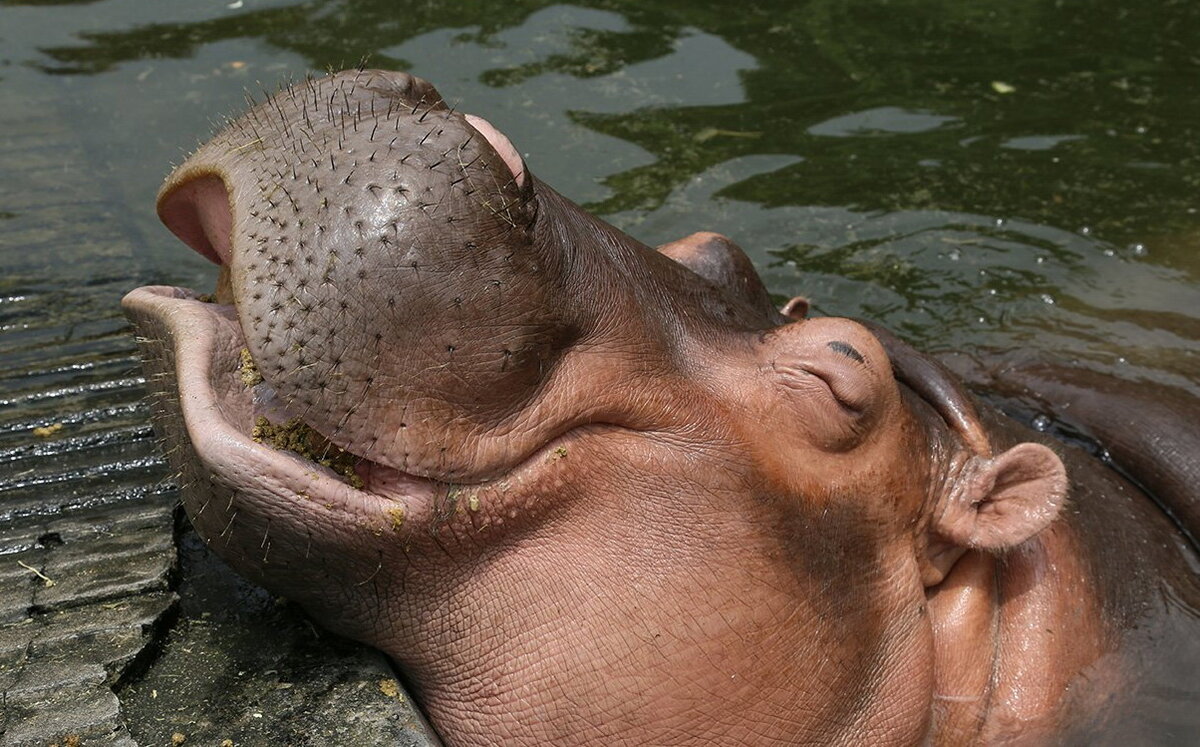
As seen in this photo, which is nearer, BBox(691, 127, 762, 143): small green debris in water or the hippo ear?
the hippo ear

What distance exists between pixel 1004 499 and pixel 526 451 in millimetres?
1404

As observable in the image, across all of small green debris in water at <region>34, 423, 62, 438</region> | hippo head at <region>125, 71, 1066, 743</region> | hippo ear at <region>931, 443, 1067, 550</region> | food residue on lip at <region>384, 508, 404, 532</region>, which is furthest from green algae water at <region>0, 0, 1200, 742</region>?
food residue on lip at <region>384, 508, 404, 532</region>

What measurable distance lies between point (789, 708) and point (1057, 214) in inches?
156

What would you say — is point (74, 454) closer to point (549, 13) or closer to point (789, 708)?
point (789, 708)

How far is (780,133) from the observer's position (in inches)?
272

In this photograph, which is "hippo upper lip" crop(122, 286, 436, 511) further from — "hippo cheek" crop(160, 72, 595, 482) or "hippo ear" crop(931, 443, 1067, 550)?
"hippo ear" crop(931, 443, 1067, 550)

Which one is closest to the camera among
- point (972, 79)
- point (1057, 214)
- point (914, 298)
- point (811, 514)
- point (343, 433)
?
point (343, 433)

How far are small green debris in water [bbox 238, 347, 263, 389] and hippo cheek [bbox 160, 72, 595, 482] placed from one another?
0.23 ft

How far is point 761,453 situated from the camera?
2934 millimetres

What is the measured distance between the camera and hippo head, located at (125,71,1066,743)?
2.43 m

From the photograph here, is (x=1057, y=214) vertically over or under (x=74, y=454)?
under

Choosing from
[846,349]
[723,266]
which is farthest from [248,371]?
[723,266]

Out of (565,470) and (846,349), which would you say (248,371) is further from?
(846,349)

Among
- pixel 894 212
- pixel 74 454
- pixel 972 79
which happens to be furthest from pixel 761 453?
pixel 972 79
